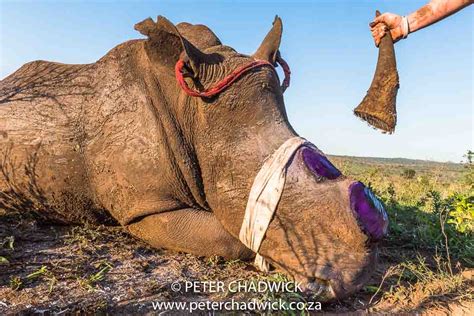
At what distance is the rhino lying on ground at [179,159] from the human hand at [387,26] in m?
0.96

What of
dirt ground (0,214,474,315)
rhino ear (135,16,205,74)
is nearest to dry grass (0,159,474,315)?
dirt ground (0,214,474,315)

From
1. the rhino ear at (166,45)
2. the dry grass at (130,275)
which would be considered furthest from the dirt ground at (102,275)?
the rhino ear at (166,45)

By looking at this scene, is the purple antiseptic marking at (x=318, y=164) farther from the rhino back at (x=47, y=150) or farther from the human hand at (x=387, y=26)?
the rhino back at (x=47, y=150)

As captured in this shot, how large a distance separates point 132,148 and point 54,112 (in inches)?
42.3

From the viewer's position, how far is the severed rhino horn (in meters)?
4.34

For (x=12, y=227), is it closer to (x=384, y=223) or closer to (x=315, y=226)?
(x=315, y=226)

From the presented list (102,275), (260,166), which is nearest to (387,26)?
(260,166)

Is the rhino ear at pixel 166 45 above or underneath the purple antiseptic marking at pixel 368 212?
above

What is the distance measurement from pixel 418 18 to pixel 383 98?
3.12ft

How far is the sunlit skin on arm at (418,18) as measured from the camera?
459 centimetres

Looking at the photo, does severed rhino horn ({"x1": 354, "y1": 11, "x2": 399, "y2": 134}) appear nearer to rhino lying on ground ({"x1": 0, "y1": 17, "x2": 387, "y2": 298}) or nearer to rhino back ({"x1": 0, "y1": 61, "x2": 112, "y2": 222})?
rhino lying on ground ({"x1": 0, "y1": 17, "x2": 387, "y2": 298})

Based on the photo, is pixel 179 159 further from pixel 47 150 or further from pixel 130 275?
pixel 47 150

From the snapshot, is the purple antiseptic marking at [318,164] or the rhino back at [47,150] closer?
the purple antiseptic marking at [318,164]

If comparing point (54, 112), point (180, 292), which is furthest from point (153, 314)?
point (54, 112)
